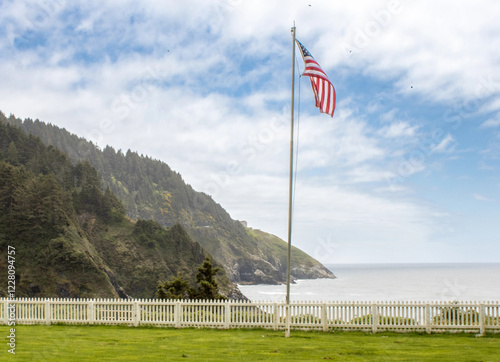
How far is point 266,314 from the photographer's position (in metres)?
19.3

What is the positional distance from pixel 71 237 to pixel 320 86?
272ft

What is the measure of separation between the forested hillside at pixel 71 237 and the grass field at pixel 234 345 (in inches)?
2402

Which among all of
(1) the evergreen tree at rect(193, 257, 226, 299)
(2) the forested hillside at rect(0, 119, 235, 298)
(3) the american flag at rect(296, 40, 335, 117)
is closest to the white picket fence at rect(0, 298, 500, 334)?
(3) the american flag at rect(296, 40, 335, 117)

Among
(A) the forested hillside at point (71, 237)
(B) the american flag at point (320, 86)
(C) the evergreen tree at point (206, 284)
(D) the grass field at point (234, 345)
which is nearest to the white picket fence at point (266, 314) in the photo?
(D) the grass field at point (234, 345)

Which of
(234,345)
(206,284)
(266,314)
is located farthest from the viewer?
(206,284)

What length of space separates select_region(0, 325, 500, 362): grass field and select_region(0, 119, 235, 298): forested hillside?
2402 inches

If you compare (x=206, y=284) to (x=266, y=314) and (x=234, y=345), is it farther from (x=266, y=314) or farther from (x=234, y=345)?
(x=234, y=345)

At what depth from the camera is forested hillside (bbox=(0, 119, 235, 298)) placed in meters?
85.1

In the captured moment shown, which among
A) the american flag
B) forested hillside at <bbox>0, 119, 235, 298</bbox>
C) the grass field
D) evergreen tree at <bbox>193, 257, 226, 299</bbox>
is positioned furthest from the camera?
forested hillside at <bbox>0, 119, 235, 298</bbox>

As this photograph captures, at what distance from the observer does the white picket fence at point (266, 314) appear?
18.1 m

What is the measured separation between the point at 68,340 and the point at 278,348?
6556mm

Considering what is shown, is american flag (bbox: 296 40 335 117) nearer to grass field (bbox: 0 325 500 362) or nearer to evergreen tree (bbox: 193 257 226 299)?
grass field (bbox: 0 325 500 362)

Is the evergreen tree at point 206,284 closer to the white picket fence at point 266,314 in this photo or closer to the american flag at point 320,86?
the white picket fence at point 266,314

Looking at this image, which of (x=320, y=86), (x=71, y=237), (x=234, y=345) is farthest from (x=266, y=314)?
(x=71, y=237)
